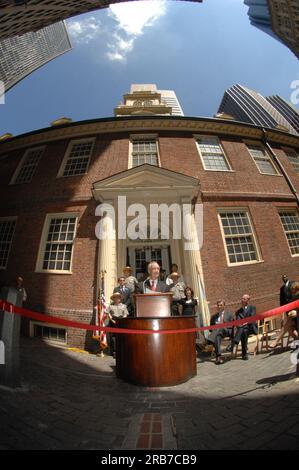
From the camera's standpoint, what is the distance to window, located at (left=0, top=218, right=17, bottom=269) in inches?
374

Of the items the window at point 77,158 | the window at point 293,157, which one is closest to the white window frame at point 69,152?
the window at point 77,158

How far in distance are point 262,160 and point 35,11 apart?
11.7 meters

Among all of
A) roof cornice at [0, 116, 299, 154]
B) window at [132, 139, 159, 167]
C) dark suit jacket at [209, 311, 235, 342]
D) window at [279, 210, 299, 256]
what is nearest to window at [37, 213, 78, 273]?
window at [132, 139, 159, 167]

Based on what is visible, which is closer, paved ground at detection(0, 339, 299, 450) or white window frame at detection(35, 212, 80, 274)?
paved ground at detection(0, 339, 299, 450)

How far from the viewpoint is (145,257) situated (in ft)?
29.9

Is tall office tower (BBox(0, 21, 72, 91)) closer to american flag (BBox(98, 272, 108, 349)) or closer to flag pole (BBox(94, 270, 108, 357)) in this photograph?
flag pole (BBox(94, 270, 108, 357))

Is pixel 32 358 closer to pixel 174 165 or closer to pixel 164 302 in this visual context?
pixel 164 302

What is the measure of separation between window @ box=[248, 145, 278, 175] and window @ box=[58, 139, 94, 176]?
843 cm

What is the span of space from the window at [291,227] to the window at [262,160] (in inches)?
90.6

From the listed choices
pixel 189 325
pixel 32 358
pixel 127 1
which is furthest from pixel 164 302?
pixel 127 1

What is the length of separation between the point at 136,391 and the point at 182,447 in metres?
1.71

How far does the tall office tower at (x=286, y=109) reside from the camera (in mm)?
94312

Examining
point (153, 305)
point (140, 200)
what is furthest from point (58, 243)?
point (153, 305)

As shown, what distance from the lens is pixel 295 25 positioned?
25.1m
